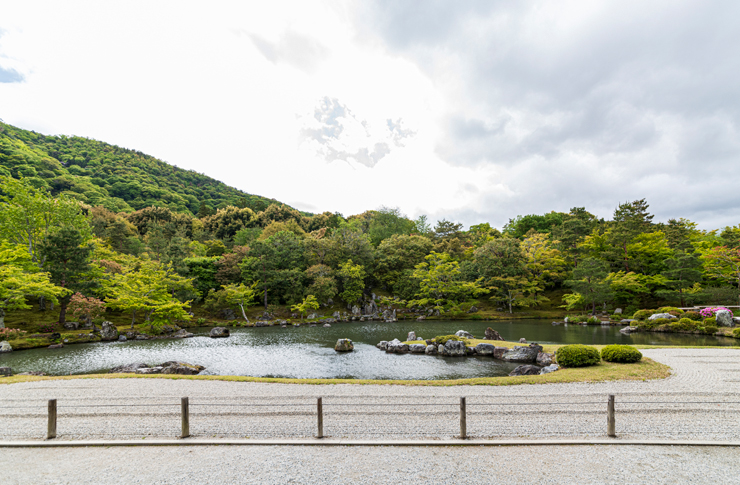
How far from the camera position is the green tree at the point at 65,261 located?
24766 mm

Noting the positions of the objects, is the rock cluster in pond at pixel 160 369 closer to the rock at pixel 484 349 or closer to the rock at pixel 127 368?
the rock at pixel 127 368

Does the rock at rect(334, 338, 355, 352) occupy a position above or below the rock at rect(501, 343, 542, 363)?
below

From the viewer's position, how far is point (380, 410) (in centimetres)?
777

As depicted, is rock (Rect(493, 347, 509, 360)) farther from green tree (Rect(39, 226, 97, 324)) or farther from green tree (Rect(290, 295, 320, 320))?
green tree (Rect(39, 226, 97, 324))

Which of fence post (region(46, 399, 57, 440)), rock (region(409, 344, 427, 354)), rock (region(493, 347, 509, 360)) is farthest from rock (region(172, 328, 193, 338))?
rock (region(493, 347, 509, 360))

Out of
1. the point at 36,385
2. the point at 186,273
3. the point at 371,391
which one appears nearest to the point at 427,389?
the point at 371,391

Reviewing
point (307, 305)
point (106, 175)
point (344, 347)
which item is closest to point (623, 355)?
point (344, 347)

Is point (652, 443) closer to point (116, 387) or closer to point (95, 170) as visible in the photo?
point (116, 387)

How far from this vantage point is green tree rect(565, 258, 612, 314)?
3191 cm

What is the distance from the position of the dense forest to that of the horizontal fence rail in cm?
2031

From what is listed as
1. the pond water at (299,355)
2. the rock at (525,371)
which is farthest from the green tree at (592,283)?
the rock at (525,371)

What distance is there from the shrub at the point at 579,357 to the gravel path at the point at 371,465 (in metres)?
7.33

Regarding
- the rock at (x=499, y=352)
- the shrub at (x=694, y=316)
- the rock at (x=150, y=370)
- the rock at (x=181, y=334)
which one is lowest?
the rock at (x=181, y=334)

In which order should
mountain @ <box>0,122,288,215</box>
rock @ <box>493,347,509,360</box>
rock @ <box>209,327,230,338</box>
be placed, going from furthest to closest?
1. mountain @ <box>0,122,288,215</box>
2. rock @ <box>209,327,230,338</box>
3. rock @ <box>493,347,509,360</box>
